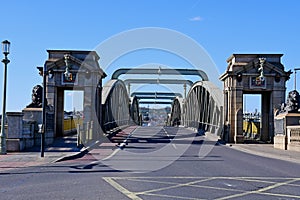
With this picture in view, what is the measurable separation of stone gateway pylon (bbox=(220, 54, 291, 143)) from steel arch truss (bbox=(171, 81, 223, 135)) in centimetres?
276

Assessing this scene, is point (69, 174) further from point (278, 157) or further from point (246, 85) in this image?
point (246, 85)

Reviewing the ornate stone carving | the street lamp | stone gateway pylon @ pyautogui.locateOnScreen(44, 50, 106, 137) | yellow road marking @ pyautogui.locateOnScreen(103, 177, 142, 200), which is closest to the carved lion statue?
stone gateway pylon @ pyautogui.locateOnScreen(44, 50, 106, 137)

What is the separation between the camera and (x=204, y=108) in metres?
49.2

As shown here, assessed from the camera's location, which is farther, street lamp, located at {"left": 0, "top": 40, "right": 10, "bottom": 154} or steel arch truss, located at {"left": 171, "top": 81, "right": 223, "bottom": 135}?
steel arch truss, located at {"left": 171, "top": 81, "right": 223, "bottom": 135}

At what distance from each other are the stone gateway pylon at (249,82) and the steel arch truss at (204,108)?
2764 mm

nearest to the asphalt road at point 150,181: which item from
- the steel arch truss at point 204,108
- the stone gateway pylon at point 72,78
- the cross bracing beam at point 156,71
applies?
the stone gateway pylon at point 72,78

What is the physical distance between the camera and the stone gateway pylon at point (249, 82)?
105ft

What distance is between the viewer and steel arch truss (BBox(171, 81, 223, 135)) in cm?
3688

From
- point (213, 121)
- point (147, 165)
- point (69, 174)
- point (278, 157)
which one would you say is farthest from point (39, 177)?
point (213, 121)

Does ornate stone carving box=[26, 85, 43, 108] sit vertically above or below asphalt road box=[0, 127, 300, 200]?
above

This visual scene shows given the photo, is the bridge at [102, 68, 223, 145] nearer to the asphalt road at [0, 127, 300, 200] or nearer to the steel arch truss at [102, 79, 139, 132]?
the steel arch truss at [102, 79, 139, 132]

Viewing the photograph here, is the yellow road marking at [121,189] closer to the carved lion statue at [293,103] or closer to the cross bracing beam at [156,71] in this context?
the carved lion statue at [293,103]

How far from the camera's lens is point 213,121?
4141 centimetres

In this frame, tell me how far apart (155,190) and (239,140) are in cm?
2181
